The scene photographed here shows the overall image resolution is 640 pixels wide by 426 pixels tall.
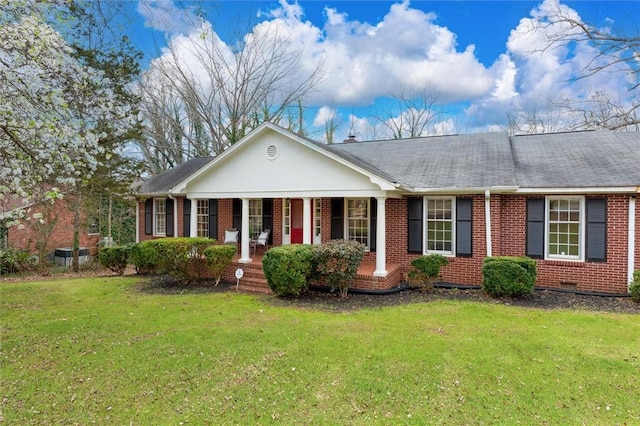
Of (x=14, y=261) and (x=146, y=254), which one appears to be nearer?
(x=146, y=254)

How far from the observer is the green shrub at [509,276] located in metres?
8.62

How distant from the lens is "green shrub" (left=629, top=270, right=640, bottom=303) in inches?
336

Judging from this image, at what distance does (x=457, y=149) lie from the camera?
12.8 m

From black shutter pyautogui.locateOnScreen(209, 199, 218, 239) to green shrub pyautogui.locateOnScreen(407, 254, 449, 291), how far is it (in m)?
7.84

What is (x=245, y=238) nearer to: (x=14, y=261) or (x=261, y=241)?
(x=261, y=241)

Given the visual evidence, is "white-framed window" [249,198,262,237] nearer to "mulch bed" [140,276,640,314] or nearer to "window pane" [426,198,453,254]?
"mulch bed" [140,276,640,314]

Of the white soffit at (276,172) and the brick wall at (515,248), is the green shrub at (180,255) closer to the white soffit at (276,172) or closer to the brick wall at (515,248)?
the white soffit at (276,172)

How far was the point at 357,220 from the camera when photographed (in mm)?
12055

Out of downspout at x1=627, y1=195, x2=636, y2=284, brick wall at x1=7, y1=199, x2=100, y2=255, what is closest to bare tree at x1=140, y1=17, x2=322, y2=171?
brick wall at x1=7, y1=199, x2=100, y2=255

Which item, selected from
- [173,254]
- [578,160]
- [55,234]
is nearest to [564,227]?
[578,160]

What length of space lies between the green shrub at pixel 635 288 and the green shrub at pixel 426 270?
13.6 ft

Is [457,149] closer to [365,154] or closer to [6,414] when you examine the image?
[365,154]

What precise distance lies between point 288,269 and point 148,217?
9997 millimetres

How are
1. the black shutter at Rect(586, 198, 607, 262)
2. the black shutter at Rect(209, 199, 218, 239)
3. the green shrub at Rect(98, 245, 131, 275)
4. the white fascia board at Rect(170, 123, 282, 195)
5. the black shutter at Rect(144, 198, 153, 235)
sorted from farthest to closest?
the black shutter at Rect(144, 198, 153, 235)
the black shutter at Rect(209, 199, 218, 239)
the green shrub at Rect(98, 245, 131, 275)
the white fascia board at Rect(170, 123, 282, 195)
the black shutter at Rect(586, 198, 607, 262)
